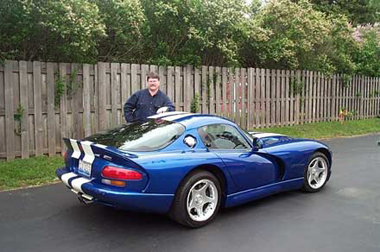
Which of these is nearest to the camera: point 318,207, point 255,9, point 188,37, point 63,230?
point 63,230

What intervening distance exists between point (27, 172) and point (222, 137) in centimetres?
377

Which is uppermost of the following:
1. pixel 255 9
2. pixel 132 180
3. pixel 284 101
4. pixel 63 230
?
pixel 255 9

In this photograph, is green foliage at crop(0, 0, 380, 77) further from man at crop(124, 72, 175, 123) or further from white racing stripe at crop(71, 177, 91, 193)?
white racing stripe at crop(71, 177, 91, 193)

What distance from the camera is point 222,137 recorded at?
4668mm

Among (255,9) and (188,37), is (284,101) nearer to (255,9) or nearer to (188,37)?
(255,9)

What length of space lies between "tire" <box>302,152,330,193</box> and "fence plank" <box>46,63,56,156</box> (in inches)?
196

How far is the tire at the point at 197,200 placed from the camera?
3.99m

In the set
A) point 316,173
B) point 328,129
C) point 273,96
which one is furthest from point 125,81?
point 328,129

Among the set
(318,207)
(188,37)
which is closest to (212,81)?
(188,37)

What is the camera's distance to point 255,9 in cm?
1338

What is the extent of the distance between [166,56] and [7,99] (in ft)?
14.2

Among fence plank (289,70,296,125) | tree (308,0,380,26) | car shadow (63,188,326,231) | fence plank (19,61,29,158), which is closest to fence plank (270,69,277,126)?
fence plank (289,70,296,125)

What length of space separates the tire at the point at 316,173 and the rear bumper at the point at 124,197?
8.29 feet

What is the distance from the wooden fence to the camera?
700 centimetres
